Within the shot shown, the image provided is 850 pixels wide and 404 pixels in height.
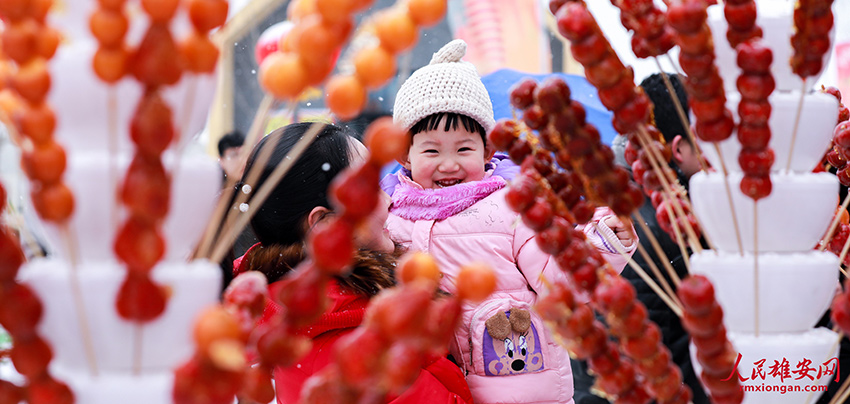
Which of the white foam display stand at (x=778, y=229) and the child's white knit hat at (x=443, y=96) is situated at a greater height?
the white foam display stand at (x=778, y=229)

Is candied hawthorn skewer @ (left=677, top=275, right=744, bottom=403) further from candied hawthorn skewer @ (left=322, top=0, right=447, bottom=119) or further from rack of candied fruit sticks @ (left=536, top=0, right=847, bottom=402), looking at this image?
candied hawthorn skewer @ (left=322, top=0, right=447, bottom=119)

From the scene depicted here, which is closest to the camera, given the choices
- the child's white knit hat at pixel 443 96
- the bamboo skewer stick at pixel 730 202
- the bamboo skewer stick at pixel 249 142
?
the bamboo skewer stick at pixel 249 142

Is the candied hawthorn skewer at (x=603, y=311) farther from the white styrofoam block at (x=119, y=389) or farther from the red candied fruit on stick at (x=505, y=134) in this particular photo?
the white styrofoam block at (x=119, y=389)

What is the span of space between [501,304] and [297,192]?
480mm

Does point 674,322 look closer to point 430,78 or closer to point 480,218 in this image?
point 480,218

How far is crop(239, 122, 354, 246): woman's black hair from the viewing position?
133 centimetres

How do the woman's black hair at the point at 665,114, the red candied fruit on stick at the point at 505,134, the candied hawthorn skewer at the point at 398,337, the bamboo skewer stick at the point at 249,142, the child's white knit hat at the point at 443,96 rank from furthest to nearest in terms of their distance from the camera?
1. the woman's black hair at the point at 665,114
2. the child's white knit hat at the point at 443,96
3. the red candied fruit on stick at the point at 505,134
4. the bamboo skewer stick at the point at 249,142
5. the candied hawthorn skewer at the point at 398,337

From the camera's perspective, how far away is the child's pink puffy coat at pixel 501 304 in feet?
4.66

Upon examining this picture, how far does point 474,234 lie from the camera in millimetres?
1562

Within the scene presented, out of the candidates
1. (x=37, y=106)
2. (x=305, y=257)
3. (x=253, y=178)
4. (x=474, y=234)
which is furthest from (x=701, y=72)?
(x=474, y=234)

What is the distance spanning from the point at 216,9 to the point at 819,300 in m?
0.63

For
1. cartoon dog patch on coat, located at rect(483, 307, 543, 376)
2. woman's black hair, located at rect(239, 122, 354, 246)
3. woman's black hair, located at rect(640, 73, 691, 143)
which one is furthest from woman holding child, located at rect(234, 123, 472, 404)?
woman's black hair, located at rect(640, 73, 691, 143)

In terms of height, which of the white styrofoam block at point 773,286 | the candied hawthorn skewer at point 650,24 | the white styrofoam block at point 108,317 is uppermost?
the candied hawthorn skewer at point 650,24

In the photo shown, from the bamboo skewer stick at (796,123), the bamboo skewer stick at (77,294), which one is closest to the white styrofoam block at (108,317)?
the bamboo skewer stick at (77,294)
